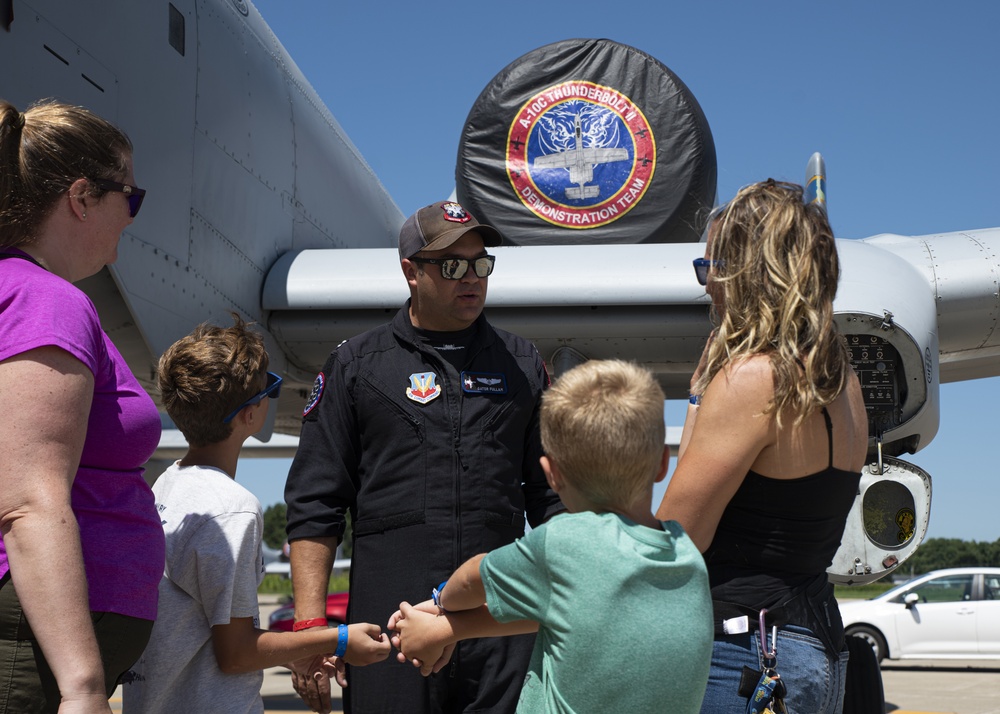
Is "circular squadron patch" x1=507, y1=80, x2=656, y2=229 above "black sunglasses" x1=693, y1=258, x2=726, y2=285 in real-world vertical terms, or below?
above

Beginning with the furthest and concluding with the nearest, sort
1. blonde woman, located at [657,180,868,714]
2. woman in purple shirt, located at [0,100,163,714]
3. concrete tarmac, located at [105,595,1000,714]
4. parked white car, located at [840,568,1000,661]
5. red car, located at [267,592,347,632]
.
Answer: red car, located at [267,592,347,632] < parked white car, located at [840,568,1000,661] < concrete tarmac, located at [105,595,1000,714] < blonde woman, located at [657,180,868,714] < woman in purple shirt, located at [0,100,163,714]

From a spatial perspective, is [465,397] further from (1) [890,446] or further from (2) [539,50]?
(2) [539,50]

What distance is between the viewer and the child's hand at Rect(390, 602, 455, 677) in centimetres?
221

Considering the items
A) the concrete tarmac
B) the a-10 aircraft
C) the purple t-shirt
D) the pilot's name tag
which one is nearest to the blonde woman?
the pilot's name tag

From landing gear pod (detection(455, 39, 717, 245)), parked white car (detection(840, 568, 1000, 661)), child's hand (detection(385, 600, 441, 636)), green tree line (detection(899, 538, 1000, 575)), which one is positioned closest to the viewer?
child's hand (detection(385, 600, 441, 636))

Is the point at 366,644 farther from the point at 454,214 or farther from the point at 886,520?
the point at 886,520

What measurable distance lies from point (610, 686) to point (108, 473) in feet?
3.67

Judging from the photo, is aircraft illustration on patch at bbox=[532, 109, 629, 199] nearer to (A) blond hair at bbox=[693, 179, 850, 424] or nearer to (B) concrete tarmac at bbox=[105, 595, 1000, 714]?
(B) concrete tarmac at bbox=[105, 595, 1000, 714]

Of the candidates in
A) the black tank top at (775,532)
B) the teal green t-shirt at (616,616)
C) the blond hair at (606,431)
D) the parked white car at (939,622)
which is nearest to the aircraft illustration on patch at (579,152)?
the black tank top at (775,532)

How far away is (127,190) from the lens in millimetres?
2229

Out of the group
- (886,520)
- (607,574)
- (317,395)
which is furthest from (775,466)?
(886,520)

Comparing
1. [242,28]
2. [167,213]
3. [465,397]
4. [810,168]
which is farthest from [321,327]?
[465,397]

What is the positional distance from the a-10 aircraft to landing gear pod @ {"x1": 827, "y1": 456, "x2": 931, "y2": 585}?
94 mm

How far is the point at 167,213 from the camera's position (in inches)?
227
